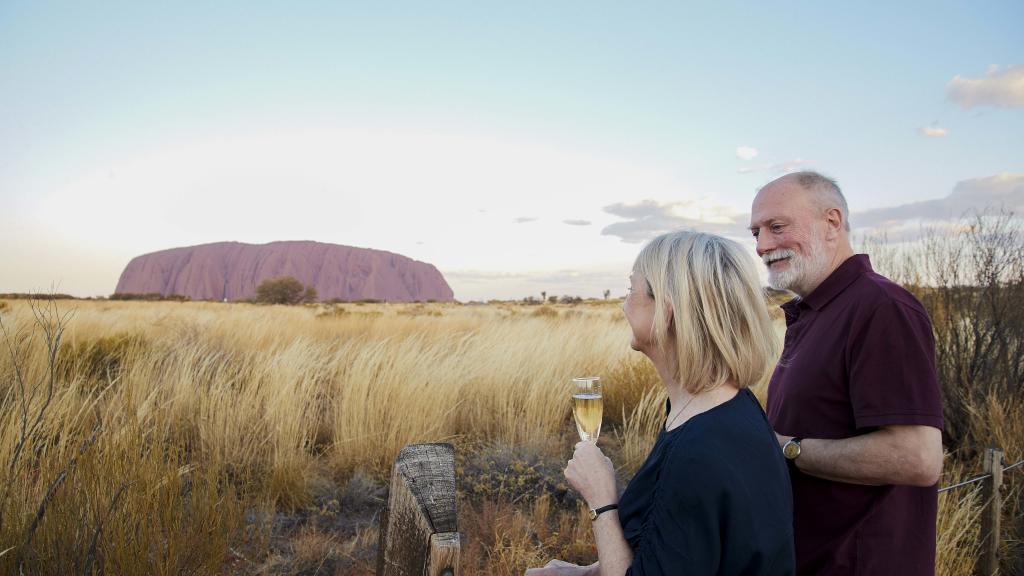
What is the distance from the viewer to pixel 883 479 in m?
1.72

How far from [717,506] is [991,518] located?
374 centimetres

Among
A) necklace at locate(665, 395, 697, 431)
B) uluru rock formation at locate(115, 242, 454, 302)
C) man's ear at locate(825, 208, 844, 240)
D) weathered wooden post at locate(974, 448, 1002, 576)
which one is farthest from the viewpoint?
uluru rock formation at locate(115, 242, 454, 302)

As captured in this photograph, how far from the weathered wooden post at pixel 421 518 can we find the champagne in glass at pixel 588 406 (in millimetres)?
554

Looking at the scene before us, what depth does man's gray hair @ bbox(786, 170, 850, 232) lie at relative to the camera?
6.96 feet

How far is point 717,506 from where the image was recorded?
1219 mm

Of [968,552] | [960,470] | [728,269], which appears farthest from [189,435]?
[960,470]

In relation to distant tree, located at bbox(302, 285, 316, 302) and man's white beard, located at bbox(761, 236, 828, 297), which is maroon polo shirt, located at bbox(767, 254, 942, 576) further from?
distant tree, located at bbox(302, 285, 316, 302)

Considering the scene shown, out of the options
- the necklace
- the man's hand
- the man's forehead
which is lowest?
the man's hand

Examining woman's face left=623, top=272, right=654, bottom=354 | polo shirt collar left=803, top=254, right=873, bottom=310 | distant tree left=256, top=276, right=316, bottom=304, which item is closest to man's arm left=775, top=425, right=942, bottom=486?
polo shirt collar left=803, top=254, right=873, bottom=310

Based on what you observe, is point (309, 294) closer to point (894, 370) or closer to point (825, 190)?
point (825, 190)

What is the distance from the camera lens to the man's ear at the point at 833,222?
2.12 m

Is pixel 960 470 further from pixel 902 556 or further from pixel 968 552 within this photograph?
pixel 902 556

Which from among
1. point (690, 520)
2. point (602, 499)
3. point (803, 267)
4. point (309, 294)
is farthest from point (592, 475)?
point (309, 294)

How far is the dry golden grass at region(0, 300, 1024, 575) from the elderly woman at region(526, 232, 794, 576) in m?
1.91
